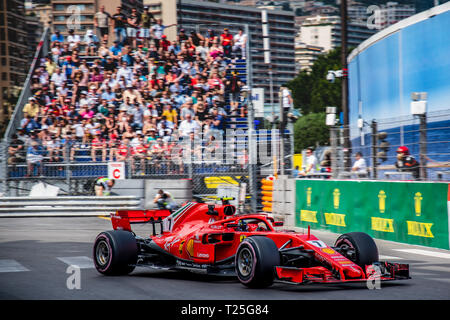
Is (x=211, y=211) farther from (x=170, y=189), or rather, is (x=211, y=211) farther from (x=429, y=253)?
(x=170, y=189)

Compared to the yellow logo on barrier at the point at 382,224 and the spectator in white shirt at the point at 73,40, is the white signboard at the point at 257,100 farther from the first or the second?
the yellow logo on barrier at the point at 382,224

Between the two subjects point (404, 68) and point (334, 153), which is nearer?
point (334, 153)

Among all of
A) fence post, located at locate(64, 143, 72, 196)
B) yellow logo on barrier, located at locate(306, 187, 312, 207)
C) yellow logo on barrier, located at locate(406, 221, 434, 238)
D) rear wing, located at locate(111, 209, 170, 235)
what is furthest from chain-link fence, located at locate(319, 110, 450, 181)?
Answer: fence post, located at locate(64, 143, 72, 196)

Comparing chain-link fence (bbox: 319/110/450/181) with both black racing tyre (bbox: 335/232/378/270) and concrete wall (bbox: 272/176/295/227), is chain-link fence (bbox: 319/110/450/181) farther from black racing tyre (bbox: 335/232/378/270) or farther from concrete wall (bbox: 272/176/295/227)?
black racing tyre (bbox: 335/232/378/270)

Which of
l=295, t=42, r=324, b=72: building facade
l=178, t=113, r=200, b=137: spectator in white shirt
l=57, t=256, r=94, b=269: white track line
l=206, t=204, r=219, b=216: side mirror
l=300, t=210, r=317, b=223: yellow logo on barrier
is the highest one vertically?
l=295, t=42, r=324, b=72: building facade

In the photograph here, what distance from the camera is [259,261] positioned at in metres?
7.98

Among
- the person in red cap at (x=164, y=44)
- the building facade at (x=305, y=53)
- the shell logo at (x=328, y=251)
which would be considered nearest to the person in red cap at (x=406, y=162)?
the shell logo at (x=328, y=251)

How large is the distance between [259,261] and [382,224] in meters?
7.40

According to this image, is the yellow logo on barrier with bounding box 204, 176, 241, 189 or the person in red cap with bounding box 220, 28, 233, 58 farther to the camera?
the person in red cap with bounding box 220, 28, 233, 58

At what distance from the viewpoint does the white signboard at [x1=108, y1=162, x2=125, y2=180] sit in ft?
72.6

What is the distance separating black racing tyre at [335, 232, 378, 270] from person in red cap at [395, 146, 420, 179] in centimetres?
548

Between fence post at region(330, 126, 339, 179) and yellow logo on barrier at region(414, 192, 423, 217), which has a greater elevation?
fence post at region(330, 126, 339, 179)

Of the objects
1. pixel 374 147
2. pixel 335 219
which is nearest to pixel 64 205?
pixel 335 219

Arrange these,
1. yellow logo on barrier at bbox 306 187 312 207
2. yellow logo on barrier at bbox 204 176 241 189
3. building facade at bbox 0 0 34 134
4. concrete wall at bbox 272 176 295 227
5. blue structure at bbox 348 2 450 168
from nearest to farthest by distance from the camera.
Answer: yellow logo on barrier at bbox 306 187 312 207 < concrete wall at bbox 272 176 295 227 < blue structure at bbox 348 2 450 168 < yellow logo on barrier at bbox 204 176 241 189 < building facade at bbox 0 0 34 134
